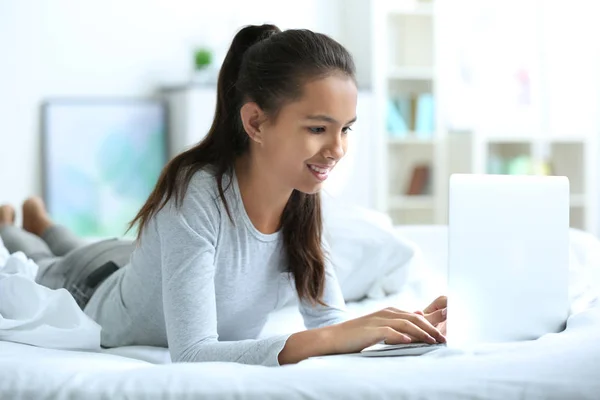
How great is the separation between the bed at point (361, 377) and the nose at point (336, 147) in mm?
315

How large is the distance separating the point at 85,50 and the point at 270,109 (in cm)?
313

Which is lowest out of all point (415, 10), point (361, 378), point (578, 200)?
point (578, 200)

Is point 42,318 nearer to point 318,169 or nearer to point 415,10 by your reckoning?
point 318,169

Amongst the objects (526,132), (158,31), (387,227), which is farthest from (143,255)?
(526,132)

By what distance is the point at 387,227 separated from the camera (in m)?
2.20

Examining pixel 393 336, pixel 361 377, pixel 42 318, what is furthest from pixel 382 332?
pixel 42 318

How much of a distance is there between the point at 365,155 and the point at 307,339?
3474 mm

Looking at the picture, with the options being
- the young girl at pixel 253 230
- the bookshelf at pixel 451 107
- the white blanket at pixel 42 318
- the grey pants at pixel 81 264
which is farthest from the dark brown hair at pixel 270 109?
the bookshelf at pixel 451 107

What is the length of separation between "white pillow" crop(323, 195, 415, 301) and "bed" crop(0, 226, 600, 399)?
94 cm

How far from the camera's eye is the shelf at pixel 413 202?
4773 mm

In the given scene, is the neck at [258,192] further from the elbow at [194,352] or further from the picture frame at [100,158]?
the picture frame at [100,158]

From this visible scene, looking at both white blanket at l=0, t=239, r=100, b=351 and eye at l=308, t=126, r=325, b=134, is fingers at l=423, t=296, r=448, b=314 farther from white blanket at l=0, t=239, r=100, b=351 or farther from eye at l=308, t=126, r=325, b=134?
white blanket at l=0, t=239, r=100, b=351

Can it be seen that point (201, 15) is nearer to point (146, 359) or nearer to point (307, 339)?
point (146, 359)

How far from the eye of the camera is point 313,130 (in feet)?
4.26
